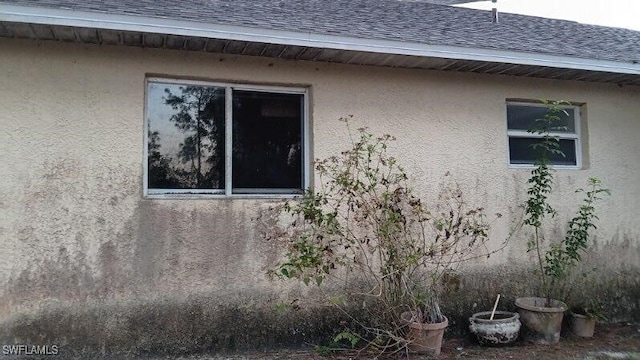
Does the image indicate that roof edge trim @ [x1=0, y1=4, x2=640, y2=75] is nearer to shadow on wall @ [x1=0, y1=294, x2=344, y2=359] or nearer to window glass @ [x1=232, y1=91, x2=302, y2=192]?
window glass @ [x1=232, y1=91, x2=302, y2=192]

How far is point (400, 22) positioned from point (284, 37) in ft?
6.71

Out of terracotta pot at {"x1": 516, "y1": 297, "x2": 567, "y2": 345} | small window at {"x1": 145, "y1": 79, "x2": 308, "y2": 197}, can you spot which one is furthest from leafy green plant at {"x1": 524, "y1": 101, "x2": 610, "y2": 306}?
small window at {"x1": 145, "y1": 79, "x2": 308, "y2": 197}

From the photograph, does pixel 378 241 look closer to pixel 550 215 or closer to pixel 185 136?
pixel 185 136

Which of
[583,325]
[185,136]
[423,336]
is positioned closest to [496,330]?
[423,336]

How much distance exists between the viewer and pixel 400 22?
5.96m

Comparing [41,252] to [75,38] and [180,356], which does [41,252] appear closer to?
[180,356]

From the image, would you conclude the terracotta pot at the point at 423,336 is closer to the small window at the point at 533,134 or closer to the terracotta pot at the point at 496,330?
the terracotta pot at the point at 496,330

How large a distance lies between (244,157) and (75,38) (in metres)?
1.91

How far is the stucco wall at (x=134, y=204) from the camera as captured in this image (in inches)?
171

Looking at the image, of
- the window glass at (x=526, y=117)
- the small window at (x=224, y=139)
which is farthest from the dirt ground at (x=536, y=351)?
the window glass at (x=526, y=117)

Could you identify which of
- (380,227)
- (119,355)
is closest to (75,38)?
(119,355)

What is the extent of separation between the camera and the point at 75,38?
4.46 m

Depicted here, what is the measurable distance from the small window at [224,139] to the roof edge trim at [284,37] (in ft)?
2.52

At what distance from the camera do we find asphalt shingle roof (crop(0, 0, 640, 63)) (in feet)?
14.7
